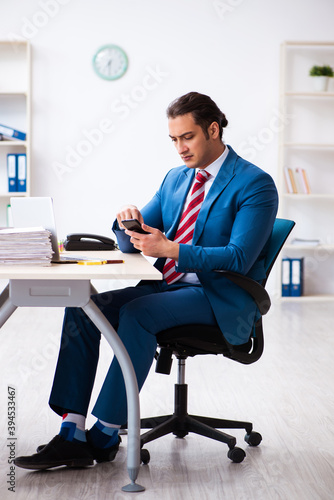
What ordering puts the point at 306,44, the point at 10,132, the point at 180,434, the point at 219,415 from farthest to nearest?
the point at 306,44
the point at 10,132
the point at 219,415
the point at 180,434

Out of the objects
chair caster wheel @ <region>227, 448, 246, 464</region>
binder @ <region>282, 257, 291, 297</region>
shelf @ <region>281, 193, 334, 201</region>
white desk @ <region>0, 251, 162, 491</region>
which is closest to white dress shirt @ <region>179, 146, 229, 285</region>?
white desk @ <region>0, 251, 162, 491</region>

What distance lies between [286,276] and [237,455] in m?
3.46

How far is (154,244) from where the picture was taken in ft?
5.87

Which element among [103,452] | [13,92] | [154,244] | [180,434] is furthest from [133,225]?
[13,92]

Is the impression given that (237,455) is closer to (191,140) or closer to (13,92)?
(191,140)

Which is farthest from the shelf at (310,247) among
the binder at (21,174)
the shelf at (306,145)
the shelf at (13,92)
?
the shelf at (13,92)

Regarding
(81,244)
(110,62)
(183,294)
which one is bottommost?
(183,294)

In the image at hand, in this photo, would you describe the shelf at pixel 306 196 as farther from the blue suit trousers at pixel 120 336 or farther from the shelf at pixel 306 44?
the blue suit trousers at pixel 120 336

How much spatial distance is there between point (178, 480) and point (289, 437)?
544mm

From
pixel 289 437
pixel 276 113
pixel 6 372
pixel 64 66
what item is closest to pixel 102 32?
pixel 64 66

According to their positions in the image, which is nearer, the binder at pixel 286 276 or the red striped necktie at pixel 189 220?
the red striped necktie at pixel 189 220

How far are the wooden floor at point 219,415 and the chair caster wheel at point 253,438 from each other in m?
0.03

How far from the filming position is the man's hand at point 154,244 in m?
1.79

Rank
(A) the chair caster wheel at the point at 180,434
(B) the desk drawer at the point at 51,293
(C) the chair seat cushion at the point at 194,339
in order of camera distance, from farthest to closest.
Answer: (A) the chair caster wheel at the point at 180,434 → (C) the chair seat cushion at the point at 194,339 → (B) the desk drawer at the point at 51,293
